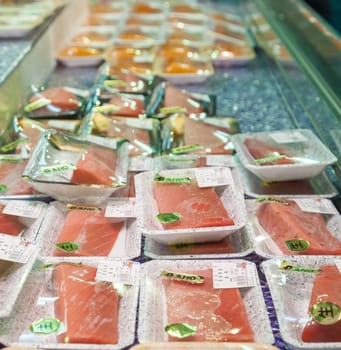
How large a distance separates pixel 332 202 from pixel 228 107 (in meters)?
1.12

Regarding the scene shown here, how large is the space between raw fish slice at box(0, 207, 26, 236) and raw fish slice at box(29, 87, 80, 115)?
2.90ft

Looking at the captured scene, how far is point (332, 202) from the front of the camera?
80.3 inches

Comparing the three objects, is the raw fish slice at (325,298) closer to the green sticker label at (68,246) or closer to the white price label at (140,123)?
the green sticker label at (68,246)

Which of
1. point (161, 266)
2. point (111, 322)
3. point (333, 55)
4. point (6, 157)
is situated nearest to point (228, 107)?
point (333, 55)

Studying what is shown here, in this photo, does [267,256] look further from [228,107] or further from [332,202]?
[228,107]

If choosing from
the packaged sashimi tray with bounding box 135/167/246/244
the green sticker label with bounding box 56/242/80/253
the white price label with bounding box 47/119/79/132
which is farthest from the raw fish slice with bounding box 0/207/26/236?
the white price label with bounding box 47/119/79/132

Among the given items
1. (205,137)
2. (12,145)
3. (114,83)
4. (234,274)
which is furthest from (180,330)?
(114,83)

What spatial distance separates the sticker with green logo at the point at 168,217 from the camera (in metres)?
1.77

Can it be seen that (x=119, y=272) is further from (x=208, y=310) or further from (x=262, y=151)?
(x=262, y=151)

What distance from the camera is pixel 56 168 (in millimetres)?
1932

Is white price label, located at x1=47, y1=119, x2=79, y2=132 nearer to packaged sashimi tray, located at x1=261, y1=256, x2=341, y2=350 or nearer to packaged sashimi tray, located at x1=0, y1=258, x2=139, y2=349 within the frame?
packaged sashimi tray, located at x1=0, y1=258, x2=139, y2=349

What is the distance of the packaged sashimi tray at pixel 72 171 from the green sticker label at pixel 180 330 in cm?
69

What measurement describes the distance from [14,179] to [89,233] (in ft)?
1.59

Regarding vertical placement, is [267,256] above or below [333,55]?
below
